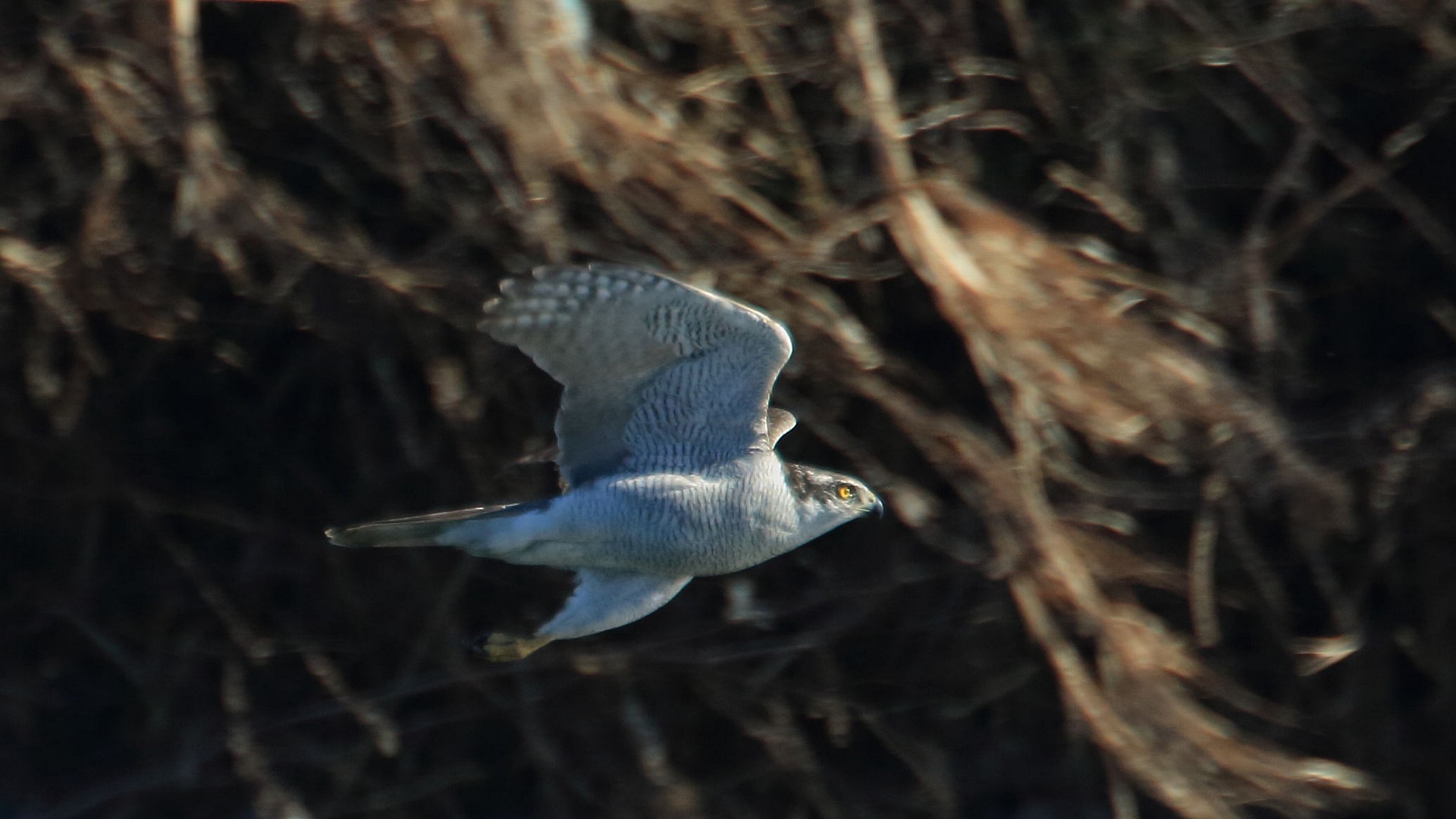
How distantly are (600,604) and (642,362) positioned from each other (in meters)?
0.43

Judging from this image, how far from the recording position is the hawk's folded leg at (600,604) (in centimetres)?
282

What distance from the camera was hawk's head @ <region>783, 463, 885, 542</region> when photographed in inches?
113

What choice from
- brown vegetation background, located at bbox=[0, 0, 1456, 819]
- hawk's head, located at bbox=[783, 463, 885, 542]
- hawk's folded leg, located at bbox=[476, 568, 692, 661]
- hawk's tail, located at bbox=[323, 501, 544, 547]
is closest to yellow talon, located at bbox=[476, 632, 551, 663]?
hawk's folded leg, located at bbox=[476, 568, 692, 661]

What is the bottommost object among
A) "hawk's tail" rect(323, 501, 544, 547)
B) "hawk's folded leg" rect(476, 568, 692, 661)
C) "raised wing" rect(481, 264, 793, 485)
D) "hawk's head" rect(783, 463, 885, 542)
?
"hawk's folded leg" rect(476, 568, 692, 661)

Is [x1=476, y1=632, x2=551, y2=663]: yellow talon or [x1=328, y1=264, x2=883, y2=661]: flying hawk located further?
[x1=476, y1=632, x2=551, y2=663]: yellow talon

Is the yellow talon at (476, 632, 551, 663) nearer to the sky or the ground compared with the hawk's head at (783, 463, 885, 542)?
nearer to the ground

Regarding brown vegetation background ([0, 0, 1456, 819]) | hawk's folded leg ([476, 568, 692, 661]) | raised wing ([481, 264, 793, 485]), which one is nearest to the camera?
raised wing ([481, 264, 793, 485])

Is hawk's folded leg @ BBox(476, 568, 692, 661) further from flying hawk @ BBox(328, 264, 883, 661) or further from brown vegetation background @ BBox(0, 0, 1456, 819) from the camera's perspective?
brown vegetation background @ BBox(0, 0, 1456, 819)

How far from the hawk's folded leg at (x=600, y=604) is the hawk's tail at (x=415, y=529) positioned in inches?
7.1

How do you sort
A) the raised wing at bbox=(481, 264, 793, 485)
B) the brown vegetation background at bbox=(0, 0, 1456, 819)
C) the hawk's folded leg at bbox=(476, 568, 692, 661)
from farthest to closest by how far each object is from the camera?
the brown vegetation background at bbox=(0, 0, 1456, 819) < the hawk's folded leg at bbox=(476, 568, 692, 661) < the raised wing at bbox=(481, 264, 793, 485)

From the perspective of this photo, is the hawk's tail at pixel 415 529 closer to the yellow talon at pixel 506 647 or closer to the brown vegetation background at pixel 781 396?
the yellow talon at pixel 506 647

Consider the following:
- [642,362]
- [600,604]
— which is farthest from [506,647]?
[642,362]

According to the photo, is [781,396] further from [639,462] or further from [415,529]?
[415,529]

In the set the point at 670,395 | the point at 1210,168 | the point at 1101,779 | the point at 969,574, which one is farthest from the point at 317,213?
the point at 1101,779
